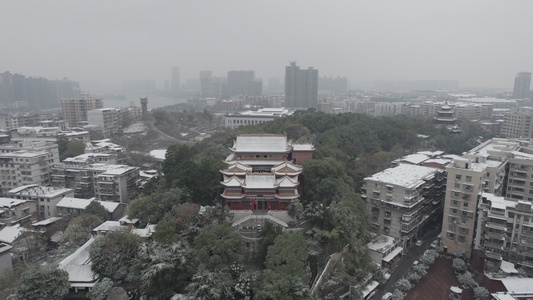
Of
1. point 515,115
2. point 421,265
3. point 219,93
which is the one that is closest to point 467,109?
point 515,115

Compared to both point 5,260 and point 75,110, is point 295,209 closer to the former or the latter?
point 5,260

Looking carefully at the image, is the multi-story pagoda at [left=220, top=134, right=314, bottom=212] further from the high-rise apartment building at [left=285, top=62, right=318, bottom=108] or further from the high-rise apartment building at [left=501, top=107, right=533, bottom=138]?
the high-rise apartment building at [left=285, top=62, right=318, bottom=108]

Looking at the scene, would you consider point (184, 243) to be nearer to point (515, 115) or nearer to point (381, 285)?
point (381, 285)

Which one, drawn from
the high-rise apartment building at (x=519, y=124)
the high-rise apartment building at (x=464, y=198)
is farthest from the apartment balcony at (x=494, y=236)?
the high-rise apartment building at (x=519, y=124)

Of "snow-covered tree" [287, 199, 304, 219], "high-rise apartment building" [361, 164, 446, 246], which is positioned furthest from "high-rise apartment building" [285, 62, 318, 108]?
"snow-covered tree" [287, 199, 304, 219]

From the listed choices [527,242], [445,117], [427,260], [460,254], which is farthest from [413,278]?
[445,117]

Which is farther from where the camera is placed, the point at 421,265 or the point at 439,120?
the point at 439,120

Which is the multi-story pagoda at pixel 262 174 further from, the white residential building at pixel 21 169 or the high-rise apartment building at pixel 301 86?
the high-rise apartment building at pixel 301 86
